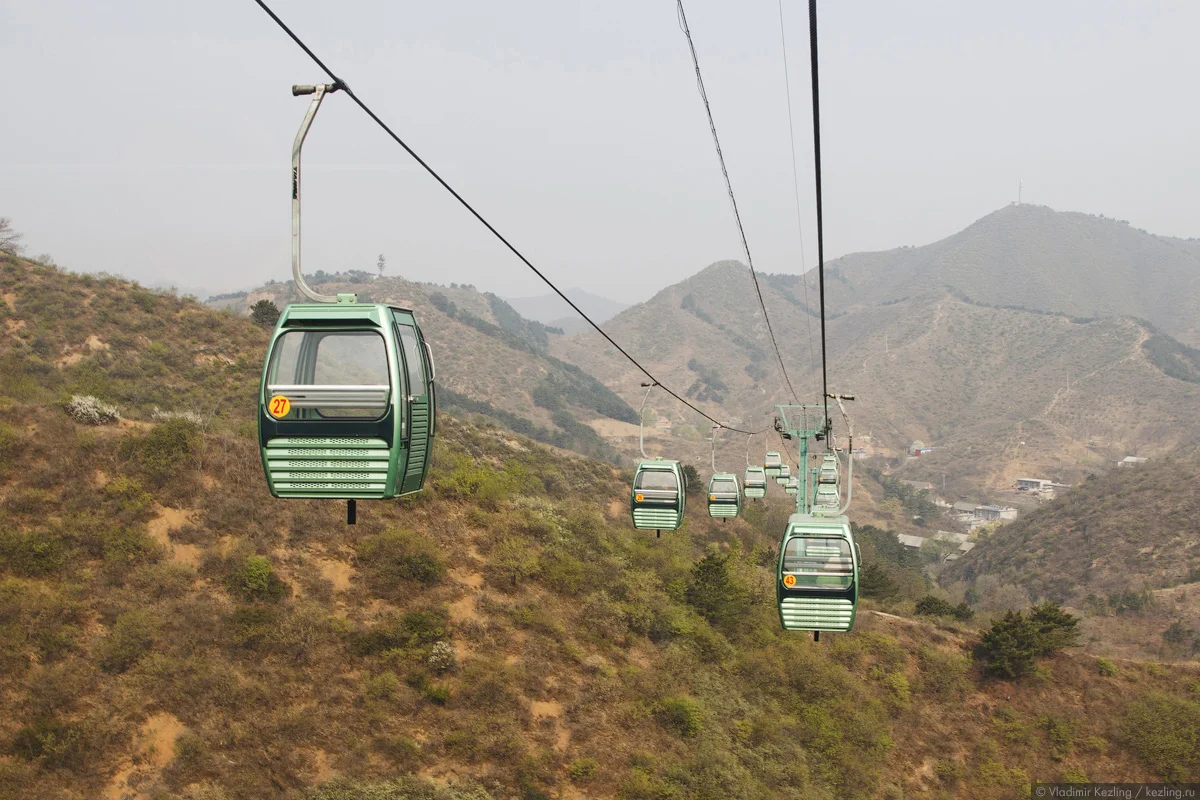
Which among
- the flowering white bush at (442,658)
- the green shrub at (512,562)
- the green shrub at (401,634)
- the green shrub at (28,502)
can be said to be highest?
the green shrub at (28,502)

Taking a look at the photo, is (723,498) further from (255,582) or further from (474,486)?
(255,582)

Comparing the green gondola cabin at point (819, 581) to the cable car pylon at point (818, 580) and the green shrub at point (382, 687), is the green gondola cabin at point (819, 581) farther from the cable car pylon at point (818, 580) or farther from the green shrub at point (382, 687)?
the green shrub at point (382, 687)

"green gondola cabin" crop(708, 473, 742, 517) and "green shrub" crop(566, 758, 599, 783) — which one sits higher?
"green gondola cabin" crop(708, 473, 742, 517)

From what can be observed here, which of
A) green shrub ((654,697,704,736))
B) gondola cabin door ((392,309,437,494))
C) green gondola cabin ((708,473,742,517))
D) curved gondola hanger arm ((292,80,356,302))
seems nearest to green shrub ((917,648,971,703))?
green gondola cabin ((708,473,742,517))

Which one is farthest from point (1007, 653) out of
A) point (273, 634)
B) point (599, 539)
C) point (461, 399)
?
point (461, 399)

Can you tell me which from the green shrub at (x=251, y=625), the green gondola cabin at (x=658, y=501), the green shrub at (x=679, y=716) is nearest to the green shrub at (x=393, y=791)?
the green shrub at (x=251, y=625)

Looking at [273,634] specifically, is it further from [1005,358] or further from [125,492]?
[1005,358]

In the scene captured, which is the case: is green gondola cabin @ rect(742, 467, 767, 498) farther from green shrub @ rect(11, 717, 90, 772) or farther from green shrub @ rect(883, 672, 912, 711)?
green shrub @ rect(11, 717, 90, 772)
